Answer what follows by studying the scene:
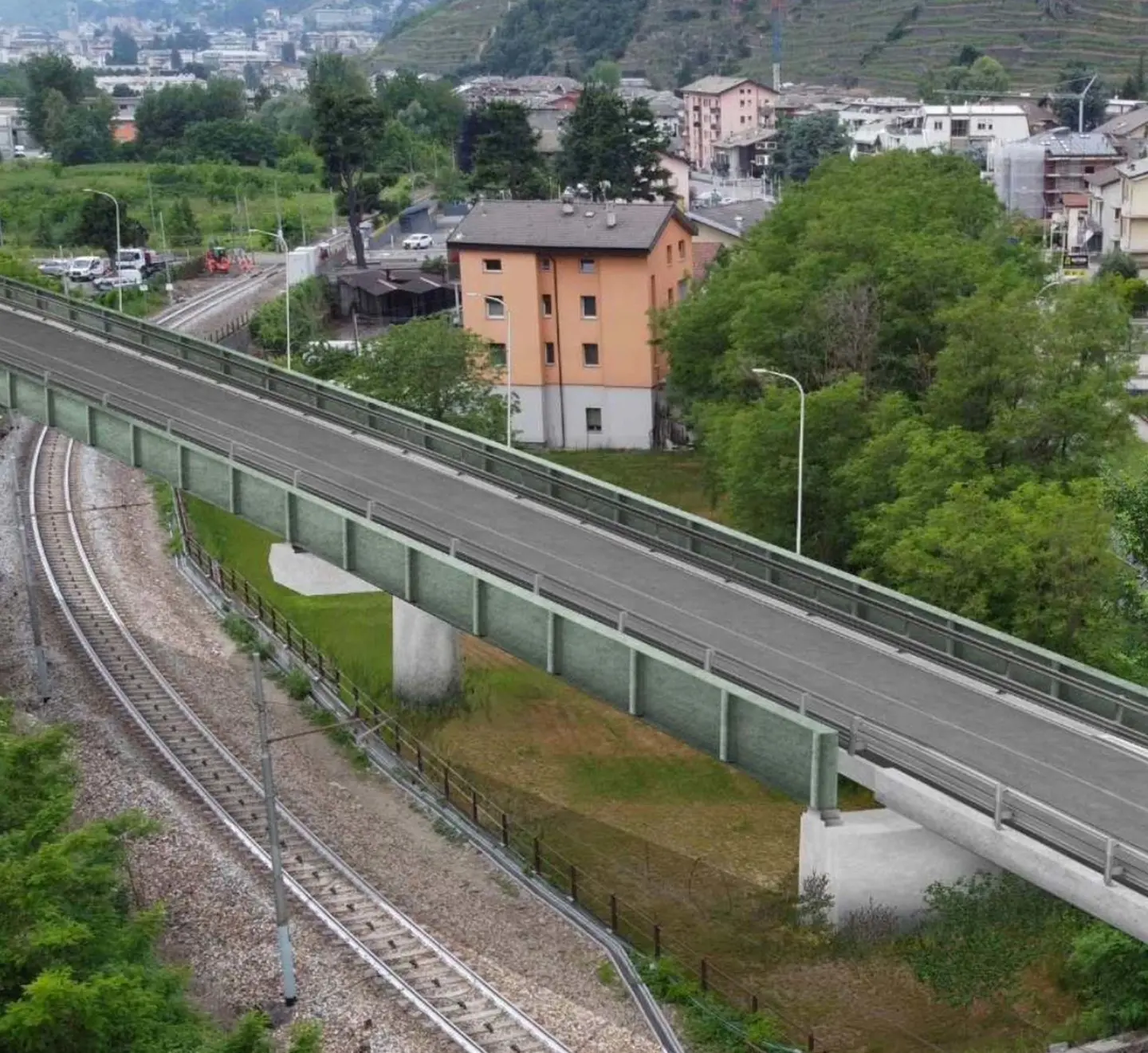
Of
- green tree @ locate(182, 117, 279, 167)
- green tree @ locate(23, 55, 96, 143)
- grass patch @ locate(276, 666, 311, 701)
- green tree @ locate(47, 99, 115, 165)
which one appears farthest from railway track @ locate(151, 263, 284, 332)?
green tree @ locate(23, 55, 96, 143)

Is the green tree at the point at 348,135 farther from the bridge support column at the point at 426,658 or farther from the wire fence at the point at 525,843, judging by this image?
the bridge support column at the point at 426,658

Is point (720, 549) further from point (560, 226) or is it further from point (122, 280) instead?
point (122, 280)

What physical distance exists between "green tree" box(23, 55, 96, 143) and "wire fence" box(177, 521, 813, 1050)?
137 m

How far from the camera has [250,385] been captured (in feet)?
131

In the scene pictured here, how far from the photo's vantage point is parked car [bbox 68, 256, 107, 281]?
89.6 m

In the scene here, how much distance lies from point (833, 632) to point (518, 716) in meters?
9.29

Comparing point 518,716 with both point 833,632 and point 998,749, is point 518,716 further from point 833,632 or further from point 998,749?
point 998,749

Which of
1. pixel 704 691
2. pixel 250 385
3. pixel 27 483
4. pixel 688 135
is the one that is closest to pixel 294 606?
pixel 250 385

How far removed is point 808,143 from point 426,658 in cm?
10308

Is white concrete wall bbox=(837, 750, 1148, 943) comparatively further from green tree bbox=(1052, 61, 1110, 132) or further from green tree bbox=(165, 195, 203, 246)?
green tree bbox=(1052, 61, 1110, 132)

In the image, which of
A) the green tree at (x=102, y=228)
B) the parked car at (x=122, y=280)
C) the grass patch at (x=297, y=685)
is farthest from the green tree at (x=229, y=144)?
the grass patch at (x=297, y=685)

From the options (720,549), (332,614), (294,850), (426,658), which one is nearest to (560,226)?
(332,614)

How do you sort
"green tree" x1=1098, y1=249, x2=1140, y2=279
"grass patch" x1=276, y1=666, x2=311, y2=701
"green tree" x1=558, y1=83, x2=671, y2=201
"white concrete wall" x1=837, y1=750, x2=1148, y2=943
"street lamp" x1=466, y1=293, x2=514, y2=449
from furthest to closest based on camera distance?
"green tree" x1=558, y1=83, x2=671, y2=201 < "green tree" x1=1098, y1=249, x2=1140, y2=279 < "street lamp" x1=466, y1=293, x2=514, y2=449 < "grass patch" x1=276, y1=666, x2=311, y2=701 < "white concrete wall" x1=837, y1=750, x2=1148, y2=943

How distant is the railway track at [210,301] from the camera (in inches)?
3130
